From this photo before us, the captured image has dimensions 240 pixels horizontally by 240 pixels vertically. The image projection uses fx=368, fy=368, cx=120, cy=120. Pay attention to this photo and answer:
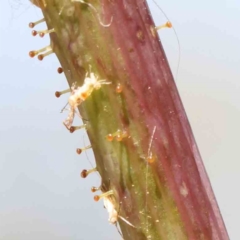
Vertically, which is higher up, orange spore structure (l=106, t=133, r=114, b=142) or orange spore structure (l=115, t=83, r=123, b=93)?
orange spore structure (l=115, t=83, r=123, b=93)

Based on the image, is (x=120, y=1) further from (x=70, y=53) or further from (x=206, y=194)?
(x=206, y=194)

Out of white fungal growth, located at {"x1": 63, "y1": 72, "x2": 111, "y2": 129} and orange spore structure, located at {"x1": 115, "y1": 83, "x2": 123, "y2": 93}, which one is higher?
white fungal growth, located at {"x1": 63, "y1": 72, "x2": 111, "y2": 129}

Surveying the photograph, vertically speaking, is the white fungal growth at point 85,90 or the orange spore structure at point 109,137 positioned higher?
the white fungal growth at point 85,90

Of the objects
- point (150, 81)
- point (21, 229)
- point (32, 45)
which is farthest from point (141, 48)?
point (21, 229)

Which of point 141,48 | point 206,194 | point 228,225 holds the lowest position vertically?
point 228,225

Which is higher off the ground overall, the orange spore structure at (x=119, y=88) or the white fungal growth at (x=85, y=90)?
the white fungal growth at (x=85, y=90)

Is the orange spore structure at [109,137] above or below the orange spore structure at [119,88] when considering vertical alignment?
below

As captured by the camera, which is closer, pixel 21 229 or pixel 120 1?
pixel 120 1

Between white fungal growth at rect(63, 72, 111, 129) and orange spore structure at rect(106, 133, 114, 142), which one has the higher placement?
white fungal growth at rect(63, 72, 111, 129)

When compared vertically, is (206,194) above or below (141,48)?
below

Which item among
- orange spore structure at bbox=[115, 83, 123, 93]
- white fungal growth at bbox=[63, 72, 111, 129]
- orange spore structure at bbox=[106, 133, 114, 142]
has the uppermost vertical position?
white fungal growth at bbox=[63, 72, 111, 129]

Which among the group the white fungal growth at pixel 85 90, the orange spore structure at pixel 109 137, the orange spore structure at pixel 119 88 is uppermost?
the white fungal growth at pixel 85 90
